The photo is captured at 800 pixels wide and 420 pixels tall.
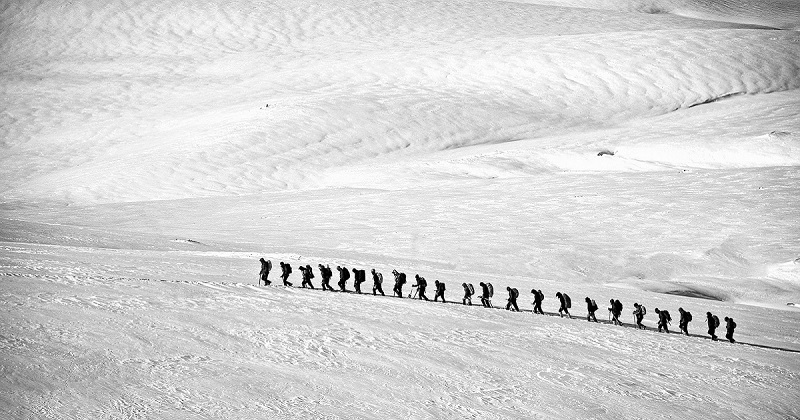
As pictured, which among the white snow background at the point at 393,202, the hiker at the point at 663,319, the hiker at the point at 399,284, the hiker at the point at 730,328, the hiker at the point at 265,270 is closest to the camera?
the white snow background at the point at 393,202

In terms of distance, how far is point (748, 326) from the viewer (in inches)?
632

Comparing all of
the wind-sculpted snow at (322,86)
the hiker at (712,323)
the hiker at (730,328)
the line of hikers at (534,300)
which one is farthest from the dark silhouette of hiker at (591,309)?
the wind-sculpted snow at (322,86)

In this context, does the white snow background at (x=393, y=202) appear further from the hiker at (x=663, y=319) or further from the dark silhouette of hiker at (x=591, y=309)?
the dark silhouette of hiker at (x=591, y=309)

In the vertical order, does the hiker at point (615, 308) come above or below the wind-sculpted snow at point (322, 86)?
below

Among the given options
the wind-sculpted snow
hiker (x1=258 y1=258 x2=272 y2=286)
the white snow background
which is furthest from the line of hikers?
the wind-sculpted snow

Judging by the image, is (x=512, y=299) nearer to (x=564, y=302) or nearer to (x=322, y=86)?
(x=564, y=302)

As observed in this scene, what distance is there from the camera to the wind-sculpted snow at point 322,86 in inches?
1299

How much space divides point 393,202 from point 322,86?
15.6 m

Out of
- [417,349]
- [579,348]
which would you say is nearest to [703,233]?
[579,348]

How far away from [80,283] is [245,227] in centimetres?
1193

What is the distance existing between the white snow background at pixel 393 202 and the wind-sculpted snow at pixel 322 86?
0.55 ft

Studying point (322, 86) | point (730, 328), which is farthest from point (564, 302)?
point (322, 86)

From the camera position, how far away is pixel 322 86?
41375 millimetres

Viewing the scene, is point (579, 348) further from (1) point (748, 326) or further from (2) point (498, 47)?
(2) point (498, 47)
